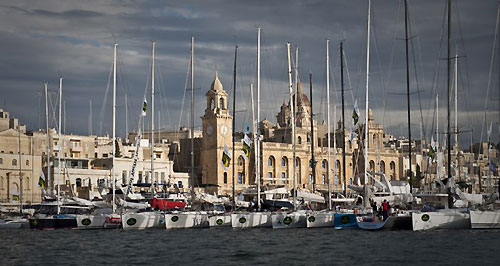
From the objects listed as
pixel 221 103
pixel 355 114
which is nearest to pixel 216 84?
pixel 221 103

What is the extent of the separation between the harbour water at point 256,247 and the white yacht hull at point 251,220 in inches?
39.9

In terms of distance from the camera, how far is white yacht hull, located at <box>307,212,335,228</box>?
160 feet

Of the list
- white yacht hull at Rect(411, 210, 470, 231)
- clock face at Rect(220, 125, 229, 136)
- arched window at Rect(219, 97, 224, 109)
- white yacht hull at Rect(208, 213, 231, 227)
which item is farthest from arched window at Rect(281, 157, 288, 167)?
white yacht hull at Rect(411, 210, 470, 231)

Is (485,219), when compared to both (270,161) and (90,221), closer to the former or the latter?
(90,221)

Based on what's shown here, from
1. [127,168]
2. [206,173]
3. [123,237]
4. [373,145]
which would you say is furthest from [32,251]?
[373,145]

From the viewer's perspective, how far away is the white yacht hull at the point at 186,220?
50750 mm

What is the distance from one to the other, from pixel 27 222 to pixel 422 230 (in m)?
25.6

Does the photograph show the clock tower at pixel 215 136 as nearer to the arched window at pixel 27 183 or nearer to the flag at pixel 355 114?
the arched window at pixel 27 183

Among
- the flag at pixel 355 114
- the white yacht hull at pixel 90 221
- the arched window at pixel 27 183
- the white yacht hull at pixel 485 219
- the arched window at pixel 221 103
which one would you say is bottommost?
the white yacht hull at pixel 90 221

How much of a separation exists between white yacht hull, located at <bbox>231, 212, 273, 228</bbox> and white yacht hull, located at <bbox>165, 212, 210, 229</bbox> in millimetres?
2341

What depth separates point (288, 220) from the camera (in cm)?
4934

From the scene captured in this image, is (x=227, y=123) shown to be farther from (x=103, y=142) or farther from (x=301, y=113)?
(x=103, y=142)

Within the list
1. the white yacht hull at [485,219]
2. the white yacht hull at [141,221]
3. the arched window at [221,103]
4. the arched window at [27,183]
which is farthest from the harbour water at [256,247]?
the arched window at [221,103]

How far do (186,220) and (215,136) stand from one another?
52658mm
